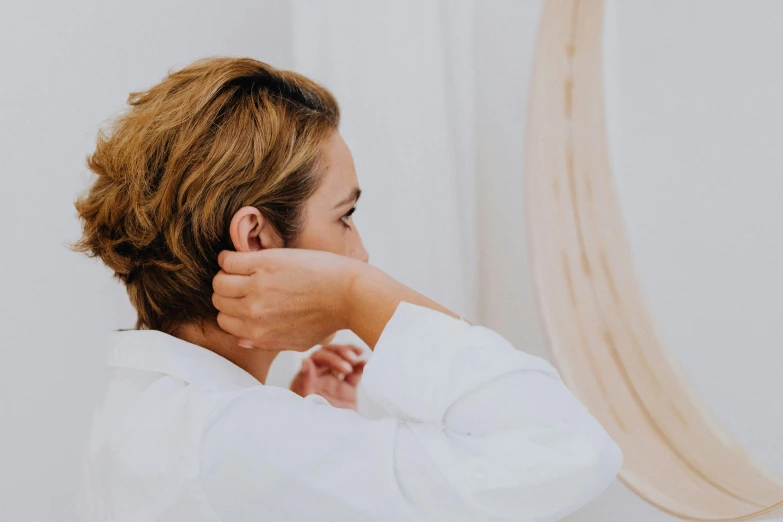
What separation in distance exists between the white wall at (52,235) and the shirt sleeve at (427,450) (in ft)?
1.85

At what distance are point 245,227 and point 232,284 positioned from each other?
8cm

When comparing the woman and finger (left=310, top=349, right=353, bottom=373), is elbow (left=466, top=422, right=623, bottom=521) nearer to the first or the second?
the woman

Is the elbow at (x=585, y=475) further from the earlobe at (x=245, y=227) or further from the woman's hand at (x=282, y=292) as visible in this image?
the earlobe at (x=245, y=227)

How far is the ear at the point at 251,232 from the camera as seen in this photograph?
0.87m

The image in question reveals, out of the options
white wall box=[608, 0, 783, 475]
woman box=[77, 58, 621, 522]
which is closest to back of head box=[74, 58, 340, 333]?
woman box=[77, 58, 621, 522]

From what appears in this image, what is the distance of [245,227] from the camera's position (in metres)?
0.87

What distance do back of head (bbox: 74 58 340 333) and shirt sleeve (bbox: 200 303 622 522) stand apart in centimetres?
25

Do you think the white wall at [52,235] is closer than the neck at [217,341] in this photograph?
No

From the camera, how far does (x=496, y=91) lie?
1.41 metres

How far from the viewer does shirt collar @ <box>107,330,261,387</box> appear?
2.80ft

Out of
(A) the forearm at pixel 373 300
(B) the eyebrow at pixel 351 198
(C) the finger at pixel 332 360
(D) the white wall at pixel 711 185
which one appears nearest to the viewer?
(A) the forearm at pixel 373 300

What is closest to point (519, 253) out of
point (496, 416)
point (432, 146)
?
point (432, 146)

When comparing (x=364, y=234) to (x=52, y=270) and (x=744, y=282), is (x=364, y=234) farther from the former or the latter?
(x=744, y=282)

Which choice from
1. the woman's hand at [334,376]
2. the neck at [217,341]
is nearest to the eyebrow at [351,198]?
the neck at [217,341]
